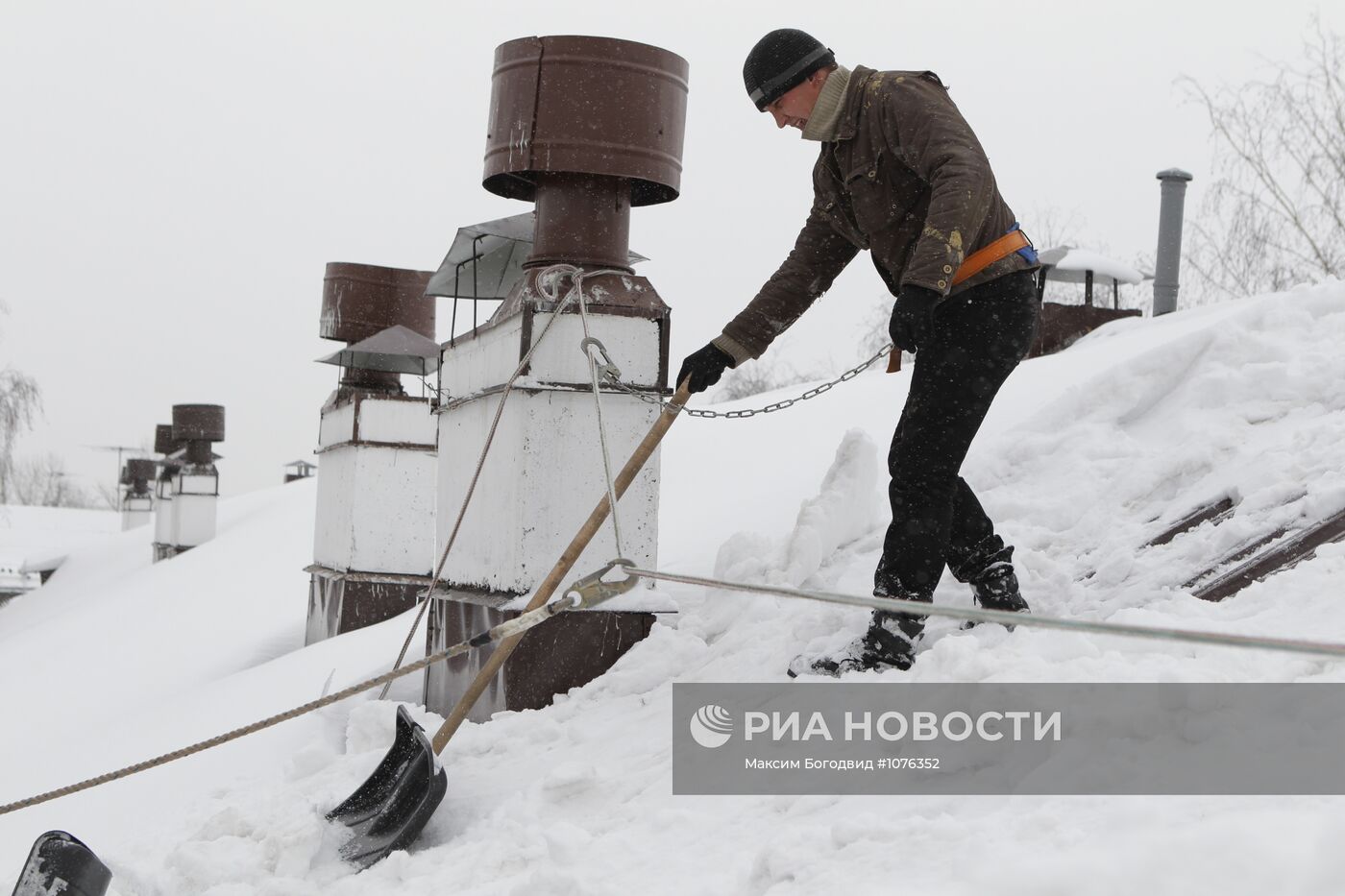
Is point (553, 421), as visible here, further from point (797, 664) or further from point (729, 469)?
point (729, 469)

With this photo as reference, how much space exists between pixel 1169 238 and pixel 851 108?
37.4 ft

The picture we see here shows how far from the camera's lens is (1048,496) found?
15.1 ft

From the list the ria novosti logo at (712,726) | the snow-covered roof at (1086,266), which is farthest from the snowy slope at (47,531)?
the ria novosti logo at (712,726)

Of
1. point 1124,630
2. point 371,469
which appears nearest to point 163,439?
point 371,469

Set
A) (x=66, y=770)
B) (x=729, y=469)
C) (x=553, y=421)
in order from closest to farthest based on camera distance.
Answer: (x=553, y=421) < (x=66, y=770) < (x=729, y=469)

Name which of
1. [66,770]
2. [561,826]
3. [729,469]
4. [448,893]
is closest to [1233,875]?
[561,826]

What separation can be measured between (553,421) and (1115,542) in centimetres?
192

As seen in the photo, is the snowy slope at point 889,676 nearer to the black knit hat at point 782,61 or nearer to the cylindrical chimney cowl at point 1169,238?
the black knit hat at point 782,61

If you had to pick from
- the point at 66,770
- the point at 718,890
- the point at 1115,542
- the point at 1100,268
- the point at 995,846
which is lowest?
the point at 66,770

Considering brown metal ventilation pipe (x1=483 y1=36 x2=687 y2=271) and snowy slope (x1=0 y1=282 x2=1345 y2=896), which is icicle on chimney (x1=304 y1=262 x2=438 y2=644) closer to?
snowy slope (x1=0 y1=282 x2=1345 y2=896)

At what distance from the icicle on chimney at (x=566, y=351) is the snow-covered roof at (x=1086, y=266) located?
9.48m

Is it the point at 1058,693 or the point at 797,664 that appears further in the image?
the point at 797,664

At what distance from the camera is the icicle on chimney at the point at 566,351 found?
14.6 ft

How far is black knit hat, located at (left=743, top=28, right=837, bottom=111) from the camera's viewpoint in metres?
3.47
